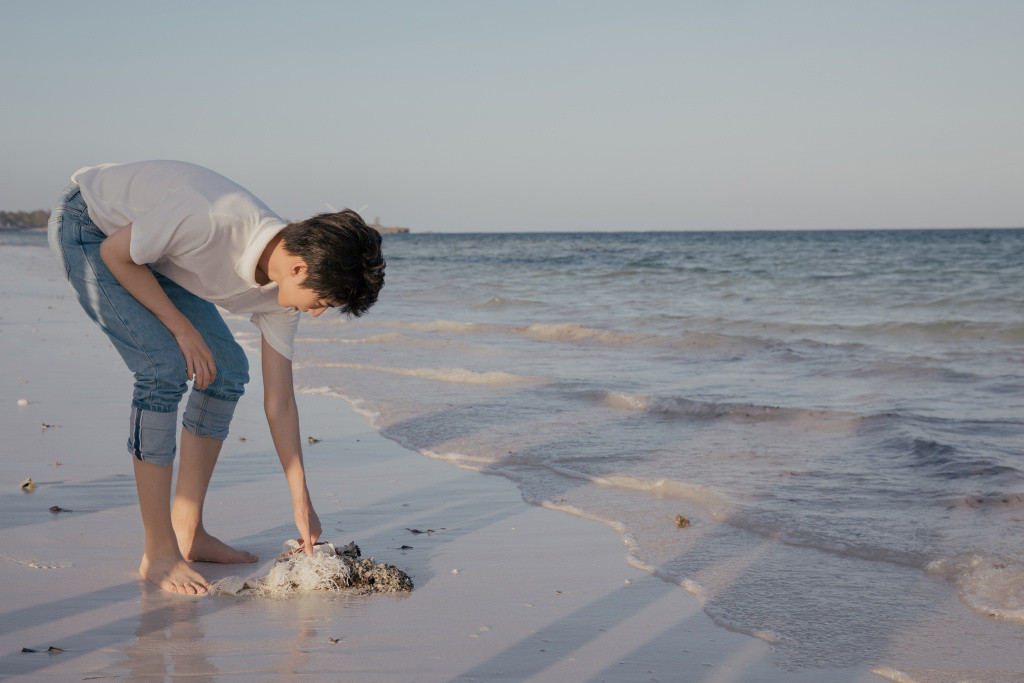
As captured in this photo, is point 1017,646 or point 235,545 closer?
point 1017,646

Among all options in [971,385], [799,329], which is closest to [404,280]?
[799,329]

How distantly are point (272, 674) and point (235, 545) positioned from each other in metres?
1.14

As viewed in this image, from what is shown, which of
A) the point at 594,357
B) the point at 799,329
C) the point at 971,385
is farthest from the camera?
the point at 799,329

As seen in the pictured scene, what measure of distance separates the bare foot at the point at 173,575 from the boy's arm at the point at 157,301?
0.58 m

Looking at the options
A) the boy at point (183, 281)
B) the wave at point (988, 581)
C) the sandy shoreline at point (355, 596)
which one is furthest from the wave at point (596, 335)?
the boy at point (183, 281)

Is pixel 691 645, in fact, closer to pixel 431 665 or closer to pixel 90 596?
pixel 431 665

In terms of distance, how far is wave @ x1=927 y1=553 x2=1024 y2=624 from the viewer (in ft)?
8.62

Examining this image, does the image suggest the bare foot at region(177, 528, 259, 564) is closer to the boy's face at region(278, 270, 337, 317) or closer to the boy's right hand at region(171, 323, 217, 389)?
the boy's right hand at region(171, 323, 217, 389)

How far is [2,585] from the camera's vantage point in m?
2.62

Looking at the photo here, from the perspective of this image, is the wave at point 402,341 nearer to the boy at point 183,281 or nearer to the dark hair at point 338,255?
the boy at point 183,281

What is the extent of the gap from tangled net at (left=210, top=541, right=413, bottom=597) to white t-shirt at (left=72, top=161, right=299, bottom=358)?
769 millimetres

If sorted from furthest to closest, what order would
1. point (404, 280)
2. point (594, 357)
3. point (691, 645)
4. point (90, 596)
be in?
point (404, 280)
point (594, 357)
point (90, 596)
point (691, 645)

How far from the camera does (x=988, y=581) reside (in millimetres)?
2826

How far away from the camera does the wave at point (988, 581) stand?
103 inches
